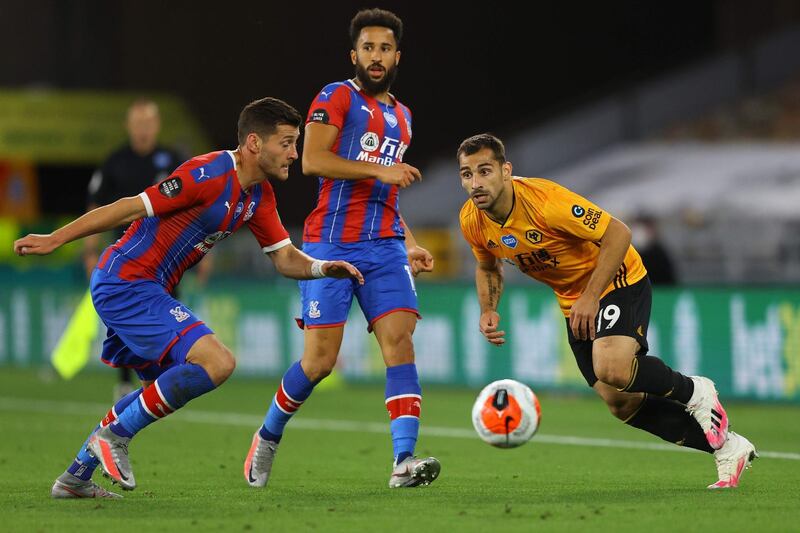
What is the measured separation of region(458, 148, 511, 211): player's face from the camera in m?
7.53

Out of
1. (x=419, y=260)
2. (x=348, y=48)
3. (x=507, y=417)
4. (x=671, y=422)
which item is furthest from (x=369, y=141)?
(x=348, y=48)

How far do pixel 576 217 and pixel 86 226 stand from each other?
7.90ft

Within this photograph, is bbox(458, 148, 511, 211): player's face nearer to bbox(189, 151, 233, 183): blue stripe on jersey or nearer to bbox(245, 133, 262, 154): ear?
bbox(245, 133, 262, 154): ear

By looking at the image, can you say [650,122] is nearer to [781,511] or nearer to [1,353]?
[1,353]

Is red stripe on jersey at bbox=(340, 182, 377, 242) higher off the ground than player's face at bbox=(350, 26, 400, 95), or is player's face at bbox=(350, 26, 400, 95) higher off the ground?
player's face at bbox=(350, 26, 400, 95)

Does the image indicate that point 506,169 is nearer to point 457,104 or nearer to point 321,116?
point 321,116

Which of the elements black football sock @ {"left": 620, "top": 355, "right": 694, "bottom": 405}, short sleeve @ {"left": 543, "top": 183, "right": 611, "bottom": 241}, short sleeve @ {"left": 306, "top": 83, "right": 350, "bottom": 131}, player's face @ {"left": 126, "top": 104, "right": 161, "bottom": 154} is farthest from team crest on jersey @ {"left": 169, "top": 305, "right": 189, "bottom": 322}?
player's face @ {"left": 126, "top": 104, "right": 161, "bottom": 154}

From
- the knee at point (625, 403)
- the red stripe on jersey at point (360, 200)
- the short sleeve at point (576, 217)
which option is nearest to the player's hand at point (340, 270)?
the red stripe on jersey at point (360, 200)

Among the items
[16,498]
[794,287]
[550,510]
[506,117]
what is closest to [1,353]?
[506,117]

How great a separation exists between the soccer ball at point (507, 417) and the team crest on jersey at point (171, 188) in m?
2.14

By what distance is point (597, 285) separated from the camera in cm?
746

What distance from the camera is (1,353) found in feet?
73.9

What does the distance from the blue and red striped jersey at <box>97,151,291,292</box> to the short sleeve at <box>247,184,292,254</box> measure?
0.06m

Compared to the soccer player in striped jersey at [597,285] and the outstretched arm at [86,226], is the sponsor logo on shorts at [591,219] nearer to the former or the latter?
the soccer player in striped jersey at [597,285]
